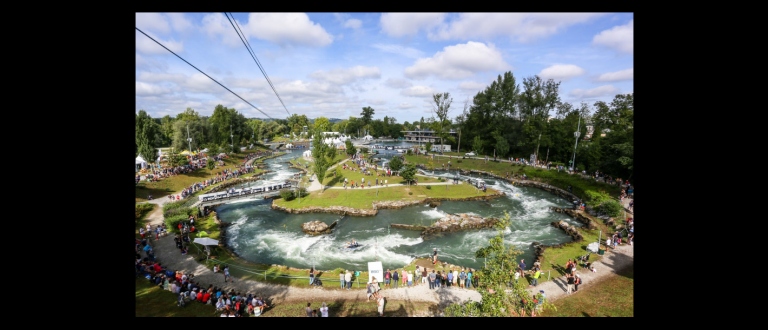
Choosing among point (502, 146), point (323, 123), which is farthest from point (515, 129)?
point (323, 123)

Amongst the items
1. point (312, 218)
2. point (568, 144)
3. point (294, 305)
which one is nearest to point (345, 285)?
point (294, 305)

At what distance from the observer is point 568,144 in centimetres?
5162

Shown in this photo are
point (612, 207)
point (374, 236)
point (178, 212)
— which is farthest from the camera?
point (178, 212)

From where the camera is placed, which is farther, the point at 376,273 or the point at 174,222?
the point at 174,222

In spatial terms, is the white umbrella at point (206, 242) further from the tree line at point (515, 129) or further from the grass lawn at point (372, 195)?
the tree line at point (515, 129)

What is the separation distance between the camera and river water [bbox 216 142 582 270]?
733 inches

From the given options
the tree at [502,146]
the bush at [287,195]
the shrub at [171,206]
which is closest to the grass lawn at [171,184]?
the shrub at [171,206]

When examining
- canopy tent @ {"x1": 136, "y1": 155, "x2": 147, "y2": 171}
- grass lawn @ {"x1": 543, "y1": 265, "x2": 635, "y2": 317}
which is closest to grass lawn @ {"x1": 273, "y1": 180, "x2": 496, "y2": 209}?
grass lawn @ {"x1": 543, "y1": 265, "x2": 635, "y2": 317}

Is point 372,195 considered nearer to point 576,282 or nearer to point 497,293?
point 576,282

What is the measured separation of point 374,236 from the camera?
22109mm

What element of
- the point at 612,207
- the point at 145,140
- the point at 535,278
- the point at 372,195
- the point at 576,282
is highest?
the point at 145,140

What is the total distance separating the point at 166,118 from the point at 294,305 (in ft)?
338
